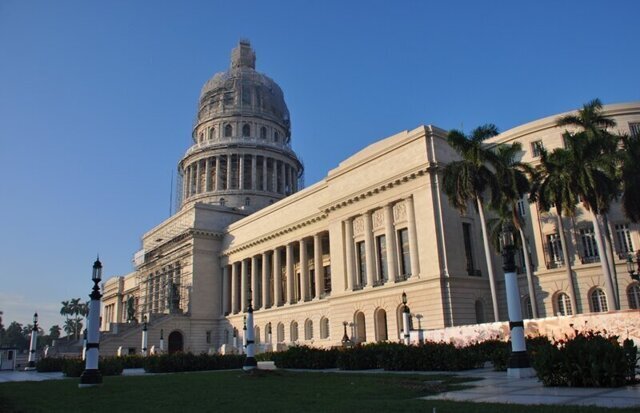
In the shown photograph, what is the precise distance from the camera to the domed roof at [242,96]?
9850cm

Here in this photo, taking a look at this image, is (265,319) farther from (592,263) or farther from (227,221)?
(592,263)

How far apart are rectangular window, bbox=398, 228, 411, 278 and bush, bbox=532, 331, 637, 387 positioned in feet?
105

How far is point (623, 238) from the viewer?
40.4 metres

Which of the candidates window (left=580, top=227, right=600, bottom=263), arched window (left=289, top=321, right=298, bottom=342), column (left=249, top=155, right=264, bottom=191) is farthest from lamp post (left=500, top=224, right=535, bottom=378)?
column (left=249, top=155, right=264, bottom=191)

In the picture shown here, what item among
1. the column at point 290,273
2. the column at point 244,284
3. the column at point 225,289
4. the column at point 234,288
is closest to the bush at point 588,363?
the column at point 290,273

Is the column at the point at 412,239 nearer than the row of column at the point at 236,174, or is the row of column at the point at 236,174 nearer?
the column at the point at 412,239

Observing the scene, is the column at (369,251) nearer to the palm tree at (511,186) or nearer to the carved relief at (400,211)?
the carved relief at (400,211)

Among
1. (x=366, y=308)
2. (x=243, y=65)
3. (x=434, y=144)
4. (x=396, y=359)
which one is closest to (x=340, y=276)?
(x=366, y=308)

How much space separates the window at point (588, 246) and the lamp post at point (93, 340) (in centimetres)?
3360

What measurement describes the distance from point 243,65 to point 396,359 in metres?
91.1

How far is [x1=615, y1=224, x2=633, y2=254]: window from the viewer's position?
39906mm

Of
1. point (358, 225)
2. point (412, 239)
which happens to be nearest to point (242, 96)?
point (358, 225)

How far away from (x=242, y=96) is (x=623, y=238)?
72.9m

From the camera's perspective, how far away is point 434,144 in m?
44.8
